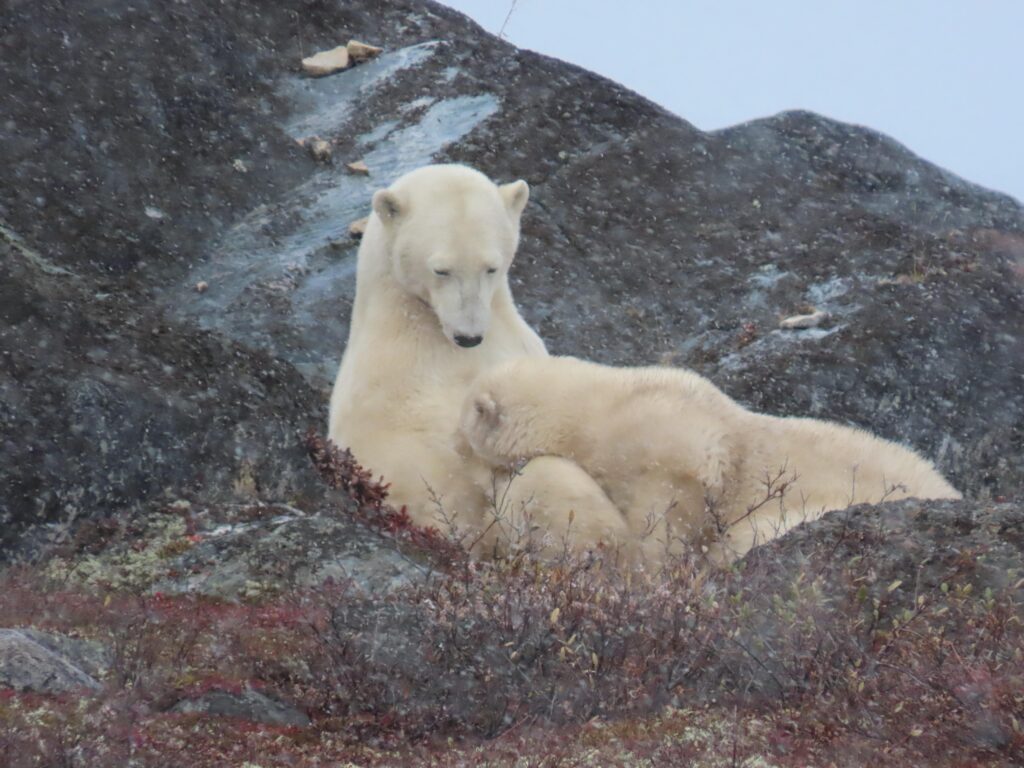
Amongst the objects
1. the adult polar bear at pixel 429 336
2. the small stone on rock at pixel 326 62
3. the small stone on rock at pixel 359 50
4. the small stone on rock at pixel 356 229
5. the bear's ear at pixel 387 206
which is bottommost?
the small stone on rock at pixel 356 229

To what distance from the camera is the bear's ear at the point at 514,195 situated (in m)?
7.39

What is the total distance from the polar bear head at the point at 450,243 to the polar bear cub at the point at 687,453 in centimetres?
81

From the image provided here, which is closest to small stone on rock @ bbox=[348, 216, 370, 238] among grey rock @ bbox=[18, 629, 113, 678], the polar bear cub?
the polar bear cub

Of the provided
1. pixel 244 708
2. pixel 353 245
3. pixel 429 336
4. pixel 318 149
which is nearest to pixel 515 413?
pixel 429 336

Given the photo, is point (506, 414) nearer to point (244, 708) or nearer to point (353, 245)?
point (244, 708)

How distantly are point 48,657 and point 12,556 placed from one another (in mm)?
3246

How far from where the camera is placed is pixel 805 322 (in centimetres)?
1230

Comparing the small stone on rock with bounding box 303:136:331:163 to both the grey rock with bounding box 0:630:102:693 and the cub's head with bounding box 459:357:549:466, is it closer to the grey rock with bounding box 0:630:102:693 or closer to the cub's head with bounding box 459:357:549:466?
the cub's head with bounding box 459:357:549:466

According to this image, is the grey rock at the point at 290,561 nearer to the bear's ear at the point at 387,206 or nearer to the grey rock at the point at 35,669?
the grey rock at the point at 35,669

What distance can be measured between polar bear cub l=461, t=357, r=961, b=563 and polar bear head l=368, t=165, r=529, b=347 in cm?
81

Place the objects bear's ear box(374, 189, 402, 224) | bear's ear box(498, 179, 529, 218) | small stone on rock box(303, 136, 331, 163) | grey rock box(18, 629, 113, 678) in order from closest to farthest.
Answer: grey rock box(18, 629, 113, 678) < bear's ear box(374, 189, 402, 224) < bear's ear box(498, 179, 529, 218) < small stone on rock box(303, 136, 331, 163)

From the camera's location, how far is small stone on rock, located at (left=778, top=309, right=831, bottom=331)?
12258 millimetres

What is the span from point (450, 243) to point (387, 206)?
452 millimetres

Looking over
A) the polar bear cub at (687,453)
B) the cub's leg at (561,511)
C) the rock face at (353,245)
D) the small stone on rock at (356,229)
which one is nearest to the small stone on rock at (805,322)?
the rock face at (353,245)
